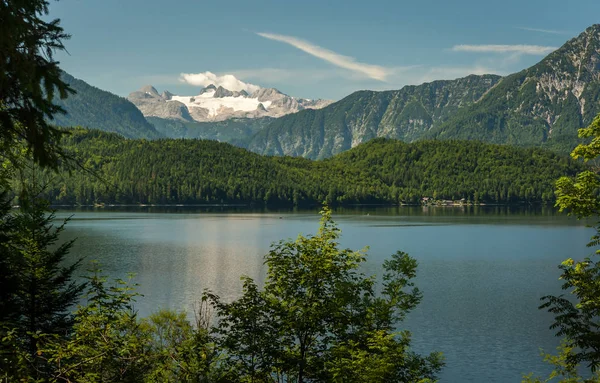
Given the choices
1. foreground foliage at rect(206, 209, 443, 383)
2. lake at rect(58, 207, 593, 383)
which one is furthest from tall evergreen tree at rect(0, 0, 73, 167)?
lake at rect(58, 207, 593, 383)

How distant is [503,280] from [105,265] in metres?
60.7

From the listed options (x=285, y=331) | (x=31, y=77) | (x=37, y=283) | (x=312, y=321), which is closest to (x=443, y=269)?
(x=285, y=331)

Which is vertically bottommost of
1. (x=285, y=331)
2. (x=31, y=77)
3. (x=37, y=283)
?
(x=285, y=331)

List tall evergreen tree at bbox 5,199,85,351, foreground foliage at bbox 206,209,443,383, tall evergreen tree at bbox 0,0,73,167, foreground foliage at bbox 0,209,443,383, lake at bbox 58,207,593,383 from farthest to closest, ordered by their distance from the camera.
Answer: lake at bbox 58,207,593,383 < tall evergreen tree at bbox 5,199,85,351 < foreground foliage at bbox 206,209,443,383 < foreground foliage at bbox 0,209,443,383 < tall evergreen tree at bbox 0,0,73,167

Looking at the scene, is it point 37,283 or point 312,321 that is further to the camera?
point 37,283

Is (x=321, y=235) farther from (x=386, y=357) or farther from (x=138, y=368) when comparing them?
(x=138, y=368)

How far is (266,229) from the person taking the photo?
163375 millimetres

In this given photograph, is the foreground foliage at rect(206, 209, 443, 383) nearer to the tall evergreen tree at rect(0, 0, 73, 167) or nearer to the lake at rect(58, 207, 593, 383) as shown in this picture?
the tall evergreen tree at rect(0, 0, 73, 167)

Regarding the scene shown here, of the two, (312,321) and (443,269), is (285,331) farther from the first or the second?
(443,269)

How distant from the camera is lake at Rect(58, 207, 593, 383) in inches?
1905

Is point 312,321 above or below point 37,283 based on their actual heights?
below

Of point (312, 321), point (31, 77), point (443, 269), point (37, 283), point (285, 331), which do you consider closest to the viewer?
point (31, 77)

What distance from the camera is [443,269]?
89750 millimetres

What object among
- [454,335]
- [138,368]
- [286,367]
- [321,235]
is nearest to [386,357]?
[286,367]
